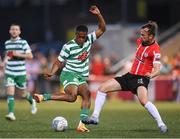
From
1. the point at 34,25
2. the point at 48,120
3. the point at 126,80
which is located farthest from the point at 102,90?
the point at 34,25

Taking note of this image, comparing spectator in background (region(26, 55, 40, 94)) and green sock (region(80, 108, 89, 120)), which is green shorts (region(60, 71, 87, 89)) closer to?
green sock (region(80, 108, 89, 120))

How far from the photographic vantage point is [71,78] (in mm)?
18203

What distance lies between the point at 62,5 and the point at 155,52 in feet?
88.9

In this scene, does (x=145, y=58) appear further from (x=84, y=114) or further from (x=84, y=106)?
(x=84, y=114)

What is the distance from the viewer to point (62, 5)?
4478cm

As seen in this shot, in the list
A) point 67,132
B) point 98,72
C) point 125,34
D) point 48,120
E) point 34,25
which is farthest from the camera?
point 34,25

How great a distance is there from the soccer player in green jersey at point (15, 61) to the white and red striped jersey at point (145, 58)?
4353 mm

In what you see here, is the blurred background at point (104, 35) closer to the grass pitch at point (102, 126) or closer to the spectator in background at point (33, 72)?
the spectator in background at point (33, 72)

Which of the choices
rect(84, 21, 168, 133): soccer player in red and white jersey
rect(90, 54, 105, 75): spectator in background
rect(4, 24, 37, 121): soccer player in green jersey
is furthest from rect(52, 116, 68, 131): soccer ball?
rect(90, 54, 105, 75): spectator in background

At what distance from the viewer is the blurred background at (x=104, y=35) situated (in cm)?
3528

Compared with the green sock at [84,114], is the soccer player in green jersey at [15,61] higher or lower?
higher

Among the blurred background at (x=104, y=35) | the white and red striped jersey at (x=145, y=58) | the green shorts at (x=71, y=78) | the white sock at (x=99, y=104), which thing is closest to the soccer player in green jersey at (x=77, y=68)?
the green shorts at (x=71, y=78)

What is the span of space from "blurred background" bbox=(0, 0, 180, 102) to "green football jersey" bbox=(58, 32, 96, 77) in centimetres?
1658

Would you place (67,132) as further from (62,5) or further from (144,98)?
(62,5)
